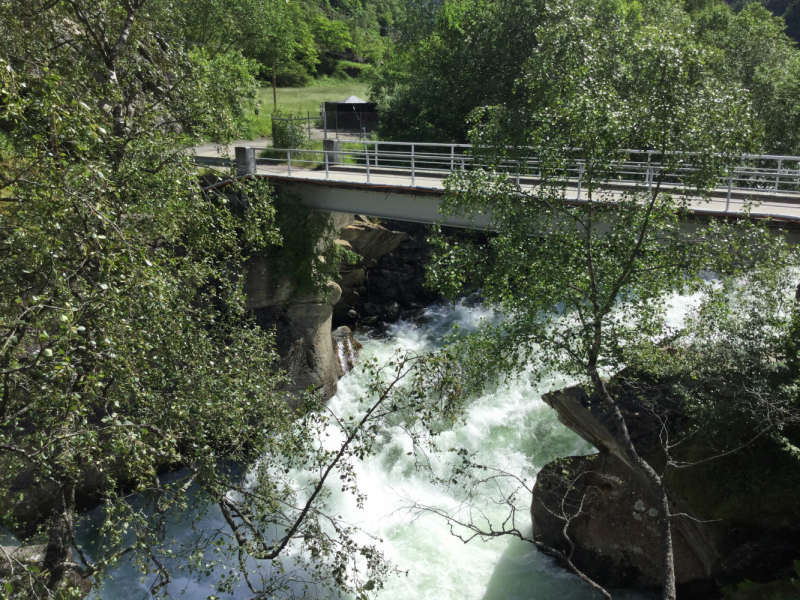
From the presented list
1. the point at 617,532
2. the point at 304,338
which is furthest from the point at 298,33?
the point at 617,532

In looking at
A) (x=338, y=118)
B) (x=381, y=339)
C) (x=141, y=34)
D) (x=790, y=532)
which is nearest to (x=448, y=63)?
(x=338, y=118)

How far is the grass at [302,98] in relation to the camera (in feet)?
114

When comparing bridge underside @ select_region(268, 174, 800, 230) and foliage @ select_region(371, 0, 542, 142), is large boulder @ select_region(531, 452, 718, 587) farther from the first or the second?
foliage @ select_region(371, 0, 542, 142)

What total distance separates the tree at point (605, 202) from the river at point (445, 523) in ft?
12.8

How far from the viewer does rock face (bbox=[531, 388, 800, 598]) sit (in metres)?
9.84

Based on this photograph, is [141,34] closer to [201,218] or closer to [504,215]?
[201,218]

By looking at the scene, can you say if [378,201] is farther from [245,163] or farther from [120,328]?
[120,328]

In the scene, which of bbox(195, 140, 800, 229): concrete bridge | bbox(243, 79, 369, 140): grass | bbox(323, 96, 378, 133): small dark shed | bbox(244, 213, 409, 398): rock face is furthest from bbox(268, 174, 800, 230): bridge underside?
bbox(243, 79, 369, 140): grass

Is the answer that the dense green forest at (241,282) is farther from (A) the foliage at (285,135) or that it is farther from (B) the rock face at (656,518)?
(A) the foliage at (285,135)

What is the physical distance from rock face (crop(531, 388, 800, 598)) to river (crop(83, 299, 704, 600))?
27.3 inches

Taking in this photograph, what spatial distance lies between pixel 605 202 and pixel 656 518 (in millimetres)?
6190

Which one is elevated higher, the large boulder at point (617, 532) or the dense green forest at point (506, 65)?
the dense green forest at point (506, 65)

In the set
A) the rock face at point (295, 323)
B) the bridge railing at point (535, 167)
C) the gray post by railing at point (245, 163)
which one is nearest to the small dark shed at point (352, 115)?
the bridge railing at point (535, 167)

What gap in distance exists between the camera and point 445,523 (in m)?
13.9
